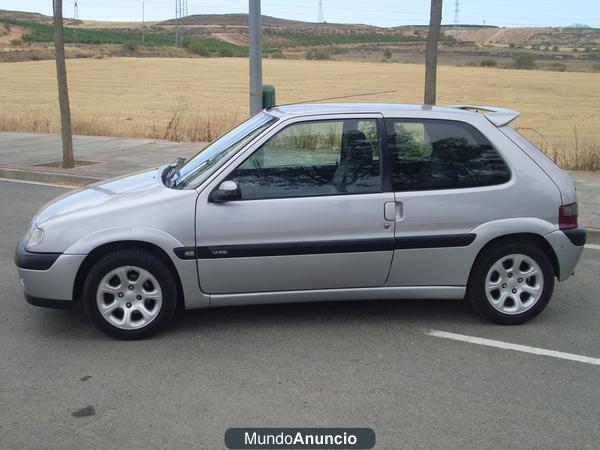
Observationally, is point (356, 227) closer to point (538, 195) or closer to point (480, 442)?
point (538, 195)

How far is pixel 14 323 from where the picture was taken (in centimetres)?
532

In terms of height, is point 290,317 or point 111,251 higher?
point 111,251

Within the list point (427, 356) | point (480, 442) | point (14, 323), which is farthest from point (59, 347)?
point (480, 442)

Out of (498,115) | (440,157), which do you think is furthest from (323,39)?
(440,157)

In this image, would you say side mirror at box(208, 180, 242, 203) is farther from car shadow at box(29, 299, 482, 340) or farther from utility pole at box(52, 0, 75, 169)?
utility pole at box(52, 0, 75, 169)

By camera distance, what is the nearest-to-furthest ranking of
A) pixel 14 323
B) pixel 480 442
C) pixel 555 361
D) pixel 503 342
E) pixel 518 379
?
pixel 480 442 < pixel 518 379 < pixel 555 361 < pixel 503 342 < pixel 14 323

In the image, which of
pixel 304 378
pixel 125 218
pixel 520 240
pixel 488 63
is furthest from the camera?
pixel 488 63

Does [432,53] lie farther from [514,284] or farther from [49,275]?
[49,275]

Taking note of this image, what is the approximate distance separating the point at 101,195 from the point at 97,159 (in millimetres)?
8844

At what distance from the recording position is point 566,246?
5.14 meters

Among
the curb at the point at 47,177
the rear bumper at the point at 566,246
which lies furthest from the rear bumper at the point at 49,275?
the curb at the point at 47,177

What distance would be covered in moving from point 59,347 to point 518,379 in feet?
9.96

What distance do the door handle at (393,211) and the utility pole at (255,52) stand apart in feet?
18.5

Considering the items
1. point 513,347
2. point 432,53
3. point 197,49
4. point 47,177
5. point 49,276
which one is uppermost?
point 197,49
